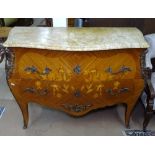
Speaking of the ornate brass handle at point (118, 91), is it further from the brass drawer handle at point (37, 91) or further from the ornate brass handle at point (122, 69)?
the brass drawer handle at point (37, 91)

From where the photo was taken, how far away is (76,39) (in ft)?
6.03

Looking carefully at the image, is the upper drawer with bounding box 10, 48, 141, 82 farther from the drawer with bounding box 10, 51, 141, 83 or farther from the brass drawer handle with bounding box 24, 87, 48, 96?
the brass drawer handle with bounding box 24, 87, 48, 96

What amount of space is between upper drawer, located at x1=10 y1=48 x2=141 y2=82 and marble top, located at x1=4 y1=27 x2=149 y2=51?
68mm

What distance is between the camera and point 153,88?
6.69 feet

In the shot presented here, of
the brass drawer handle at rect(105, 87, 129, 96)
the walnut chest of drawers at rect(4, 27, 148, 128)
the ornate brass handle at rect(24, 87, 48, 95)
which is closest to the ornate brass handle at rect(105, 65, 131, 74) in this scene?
the walnut chest of drawers at rect(4, 27, 148, 128)

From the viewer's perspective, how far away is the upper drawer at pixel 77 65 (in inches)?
71.3

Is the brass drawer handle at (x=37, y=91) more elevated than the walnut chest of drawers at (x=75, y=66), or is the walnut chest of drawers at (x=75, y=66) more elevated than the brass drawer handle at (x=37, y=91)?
the walnut chest of drawers at (x=75, y=66)

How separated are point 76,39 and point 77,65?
0.20 meters

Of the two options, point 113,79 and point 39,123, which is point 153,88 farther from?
point 39,123

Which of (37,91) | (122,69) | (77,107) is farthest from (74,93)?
(122,69)

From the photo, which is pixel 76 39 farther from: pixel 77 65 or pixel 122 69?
pixel 122 69

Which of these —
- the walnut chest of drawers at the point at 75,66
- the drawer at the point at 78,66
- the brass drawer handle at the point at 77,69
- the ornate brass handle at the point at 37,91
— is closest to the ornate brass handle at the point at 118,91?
the walnut chest of drawers at the point at 75,66
